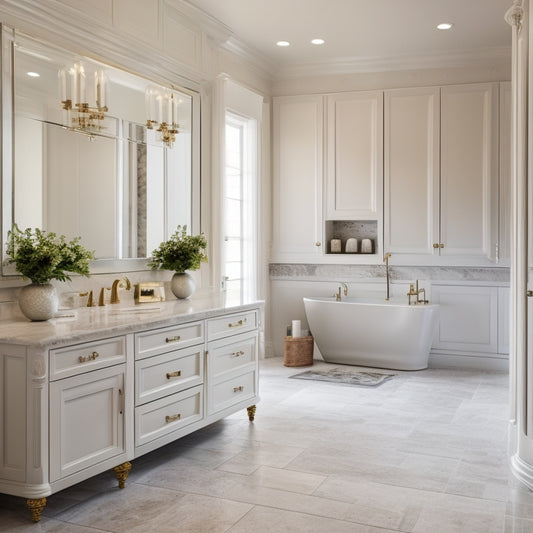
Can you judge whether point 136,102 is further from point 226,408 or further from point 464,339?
point 464,339

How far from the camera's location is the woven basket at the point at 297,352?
5977 mm

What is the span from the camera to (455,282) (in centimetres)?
603

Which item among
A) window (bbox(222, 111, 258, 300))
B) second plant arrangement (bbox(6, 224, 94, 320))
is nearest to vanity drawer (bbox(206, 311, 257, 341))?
second plant arrangement (bbox(6, 224, 94, 320))

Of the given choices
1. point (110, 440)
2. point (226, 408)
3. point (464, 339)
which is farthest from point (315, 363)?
point (110, 440)

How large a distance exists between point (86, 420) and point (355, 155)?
4.24 metres

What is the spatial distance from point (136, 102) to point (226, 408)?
1.93 m

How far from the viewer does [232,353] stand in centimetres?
385

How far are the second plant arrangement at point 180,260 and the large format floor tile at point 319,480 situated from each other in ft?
2.81

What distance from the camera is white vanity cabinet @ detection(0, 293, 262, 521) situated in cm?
254

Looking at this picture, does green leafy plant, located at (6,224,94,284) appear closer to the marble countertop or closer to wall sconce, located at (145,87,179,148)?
the marble countertop

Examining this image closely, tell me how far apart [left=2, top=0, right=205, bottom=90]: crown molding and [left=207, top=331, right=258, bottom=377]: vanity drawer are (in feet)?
5.80

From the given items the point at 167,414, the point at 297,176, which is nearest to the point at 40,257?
the point at 167,414

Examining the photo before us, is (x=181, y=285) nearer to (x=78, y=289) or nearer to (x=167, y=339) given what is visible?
(x=78, y=289)

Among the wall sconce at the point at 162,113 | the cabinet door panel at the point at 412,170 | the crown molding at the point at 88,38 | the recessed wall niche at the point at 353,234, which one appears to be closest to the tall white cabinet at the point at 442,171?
the cabinet door panel at the point at 412,170
